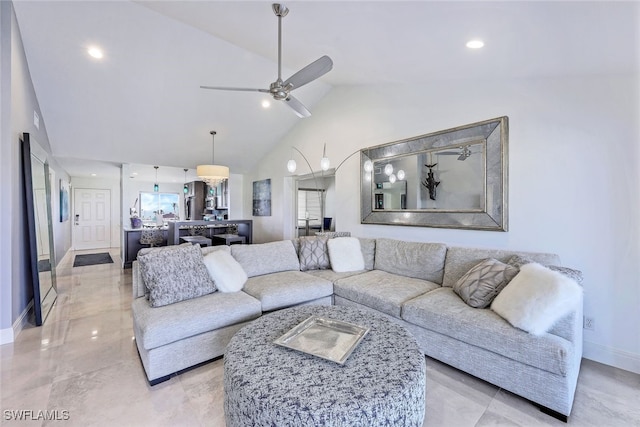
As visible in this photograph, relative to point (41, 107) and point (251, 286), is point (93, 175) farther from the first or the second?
point (251, 286)

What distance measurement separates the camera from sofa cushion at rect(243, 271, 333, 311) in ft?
8.40

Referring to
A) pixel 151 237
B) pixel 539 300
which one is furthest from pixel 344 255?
pixel 151 237

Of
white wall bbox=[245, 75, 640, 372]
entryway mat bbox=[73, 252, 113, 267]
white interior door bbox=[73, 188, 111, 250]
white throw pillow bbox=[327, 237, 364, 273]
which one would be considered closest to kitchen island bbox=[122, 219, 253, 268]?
entryway mat bbox=[73, 252, 113, 267]

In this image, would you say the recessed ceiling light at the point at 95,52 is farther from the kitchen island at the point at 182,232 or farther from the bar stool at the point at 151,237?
the bar stool at the point at 151,237

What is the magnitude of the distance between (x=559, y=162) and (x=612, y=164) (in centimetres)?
33

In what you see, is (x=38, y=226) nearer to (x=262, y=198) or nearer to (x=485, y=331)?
(x=262, y=198)

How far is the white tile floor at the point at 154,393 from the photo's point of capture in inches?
64.8

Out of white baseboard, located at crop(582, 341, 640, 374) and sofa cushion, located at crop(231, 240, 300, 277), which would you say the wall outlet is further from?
sofa cushion, located at crop(231, 240, 300, 277)

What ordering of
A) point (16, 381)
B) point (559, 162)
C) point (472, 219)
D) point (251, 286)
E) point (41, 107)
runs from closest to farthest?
point (16, 381) → point (559, 162) → point (251, 286) → point (472, 219) → point (41, 107)

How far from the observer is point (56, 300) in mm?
3748

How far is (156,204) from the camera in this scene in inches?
393

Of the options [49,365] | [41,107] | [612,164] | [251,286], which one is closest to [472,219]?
[612,164]

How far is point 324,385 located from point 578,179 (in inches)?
104

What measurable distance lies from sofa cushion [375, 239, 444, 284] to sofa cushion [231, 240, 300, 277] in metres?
1.08
